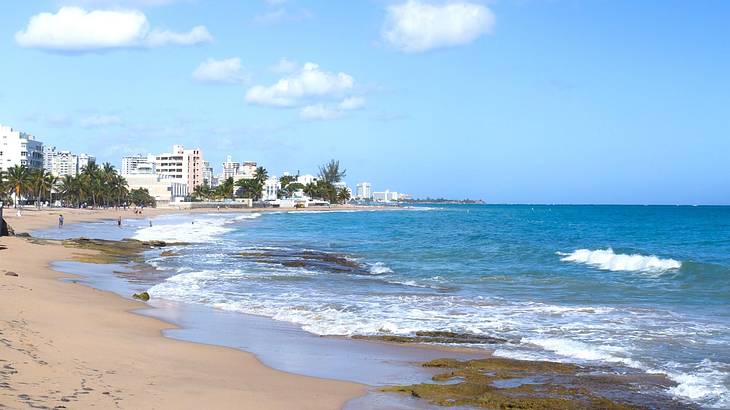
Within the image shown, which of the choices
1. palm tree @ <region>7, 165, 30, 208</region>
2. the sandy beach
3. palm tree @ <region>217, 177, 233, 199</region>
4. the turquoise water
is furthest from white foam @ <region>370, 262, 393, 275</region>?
palm tree @ <region>217, 177, 233, 199</region>

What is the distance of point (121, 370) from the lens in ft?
31.1

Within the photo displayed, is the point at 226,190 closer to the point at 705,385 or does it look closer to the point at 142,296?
the point at 142,296

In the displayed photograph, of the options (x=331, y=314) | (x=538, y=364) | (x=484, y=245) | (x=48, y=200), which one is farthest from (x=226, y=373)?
(x=48, y=200)

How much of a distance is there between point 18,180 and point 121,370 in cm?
11664

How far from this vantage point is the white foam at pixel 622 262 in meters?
31.8

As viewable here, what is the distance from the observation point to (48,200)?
13838 centimetres

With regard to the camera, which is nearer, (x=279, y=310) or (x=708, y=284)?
(x=279, y=310)

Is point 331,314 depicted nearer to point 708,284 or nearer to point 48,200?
point 708,284

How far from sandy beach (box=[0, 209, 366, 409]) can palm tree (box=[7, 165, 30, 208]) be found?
110 metres

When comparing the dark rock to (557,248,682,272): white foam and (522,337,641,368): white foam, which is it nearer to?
(522,337,641,368): white foam

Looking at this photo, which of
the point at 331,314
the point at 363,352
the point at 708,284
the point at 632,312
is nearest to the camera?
the point at 363,352

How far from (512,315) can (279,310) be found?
5.44m

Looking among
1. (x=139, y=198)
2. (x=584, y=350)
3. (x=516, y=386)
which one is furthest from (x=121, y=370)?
(x=139, y=198)

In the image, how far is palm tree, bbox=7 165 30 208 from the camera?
114 meters
